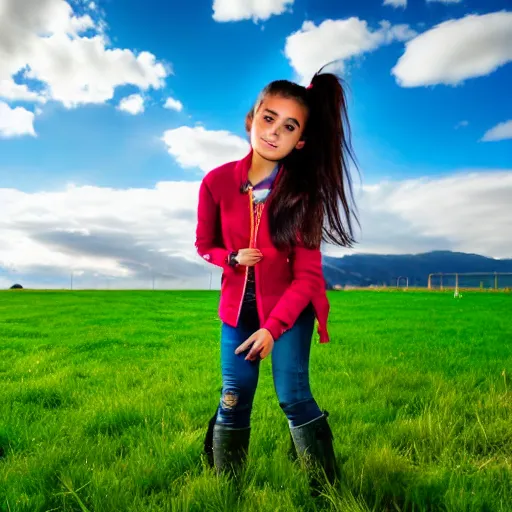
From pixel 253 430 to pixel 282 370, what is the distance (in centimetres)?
177

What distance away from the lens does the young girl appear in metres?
3.12

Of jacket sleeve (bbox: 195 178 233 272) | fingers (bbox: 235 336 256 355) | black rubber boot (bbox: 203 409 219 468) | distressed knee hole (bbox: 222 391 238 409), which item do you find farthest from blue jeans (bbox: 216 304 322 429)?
jacket sleeve (bbox: 195 178 233 272)

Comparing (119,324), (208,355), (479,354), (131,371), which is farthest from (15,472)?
(119,324)

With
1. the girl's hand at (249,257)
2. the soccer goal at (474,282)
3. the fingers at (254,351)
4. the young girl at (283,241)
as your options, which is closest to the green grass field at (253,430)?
the young girl at (283,241)

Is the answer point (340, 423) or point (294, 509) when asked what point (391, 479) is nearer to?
point (294, 509)

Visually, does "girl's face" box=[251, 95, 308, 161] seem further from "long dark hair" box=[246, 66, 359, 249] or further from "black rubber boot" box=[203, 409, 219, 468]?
"black rubber boot" box=[203, 409, 219, 468]

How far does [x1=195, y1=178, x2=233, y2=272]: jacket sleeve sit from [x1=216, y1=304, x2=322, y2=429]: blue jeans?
18.8 inches

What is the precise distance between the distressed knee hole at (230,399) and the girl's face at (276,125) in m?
1.40

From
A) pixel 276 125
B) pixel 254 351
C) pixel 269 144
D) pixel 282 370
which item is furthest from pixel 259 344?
pixel 276 125

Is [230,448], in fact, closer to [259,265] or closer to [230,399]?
[230,399]

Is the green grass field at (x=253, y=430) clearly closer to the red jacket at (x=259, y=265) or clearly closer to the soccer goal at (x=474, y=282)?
the red jacket at (x=259, y=265)

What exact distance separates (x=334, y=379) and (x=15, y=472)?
177 inches

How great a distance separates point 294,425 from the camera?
3.25 m

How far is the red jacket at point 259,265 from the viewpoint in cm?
307
